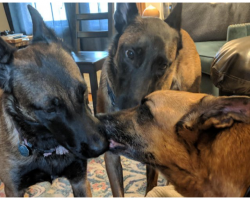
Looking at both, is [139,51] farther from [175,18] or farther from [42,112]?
[42,112]

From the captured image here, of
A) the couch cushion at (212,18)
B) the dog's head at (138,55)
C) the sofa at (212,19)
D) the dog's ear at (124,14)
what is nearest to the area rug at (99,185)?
the dog's head at (138,55)

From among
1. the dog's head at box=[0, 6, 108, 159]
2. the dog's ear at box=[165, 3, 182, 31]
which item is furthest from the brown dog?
the dog's ear at box=[165, 3, 182, 31]

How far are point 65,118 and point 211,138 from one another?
2.00 feet

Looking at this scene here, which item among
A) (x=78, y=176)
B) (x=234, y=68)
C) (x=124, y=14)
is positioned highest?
(x=124, y=14)

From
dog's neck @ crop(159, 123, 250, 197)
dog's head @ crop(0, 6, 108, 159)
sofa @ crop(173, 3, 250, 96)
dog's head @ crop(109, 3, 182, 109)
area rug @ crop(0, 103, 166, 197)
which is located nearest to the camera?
dog's neck @ crop(159, 123, 250, 197)

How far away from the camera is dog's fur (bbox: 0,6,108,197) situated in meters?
1.01

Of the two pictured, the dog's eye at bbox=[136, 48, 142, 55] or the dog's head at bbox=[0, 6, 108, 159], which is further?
the dog's eye at bbox=[136, 48, 142, 55]

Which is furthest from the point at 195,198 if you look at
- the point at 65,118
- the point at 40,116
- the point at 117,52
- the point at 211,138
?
the point at 117,52

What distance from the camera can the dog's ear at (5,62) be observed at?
1026 millimetres

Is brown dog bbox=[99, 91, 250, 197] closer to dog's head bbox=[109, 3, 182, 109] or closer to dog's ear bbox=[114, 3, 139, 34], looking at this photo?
dog's head bbox=[109, 3, 182, 109]

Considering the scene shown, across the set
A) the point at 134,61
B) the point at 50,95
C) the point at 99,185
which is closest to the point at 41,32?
the point at 50,95

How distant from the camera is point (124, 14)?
4.71 feet

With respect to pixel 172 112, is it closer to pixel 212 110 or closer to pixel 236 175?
pixel 212 110

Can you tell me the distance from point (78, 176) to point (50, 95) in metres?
0.55
